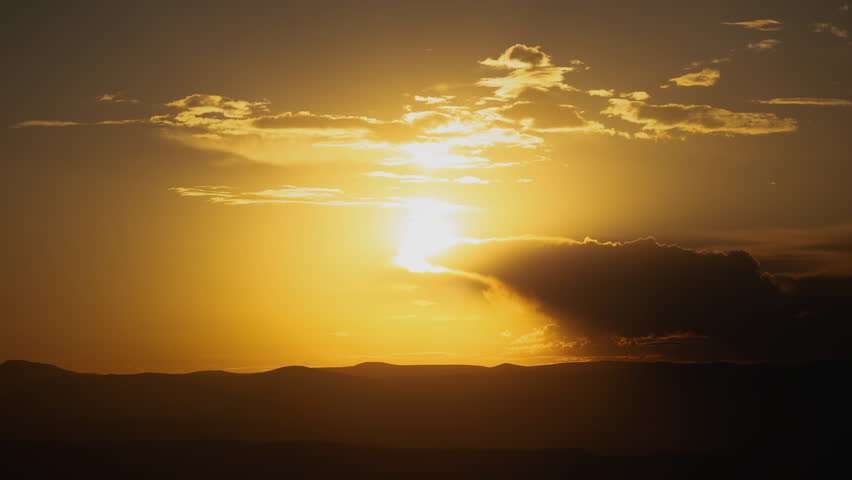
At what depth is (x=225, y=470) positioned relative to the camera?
638 ft

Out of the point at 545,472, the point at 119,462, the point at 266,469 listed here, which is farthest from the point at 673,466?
the point at 119,462

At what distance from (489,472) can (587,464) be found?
25776 millimetres

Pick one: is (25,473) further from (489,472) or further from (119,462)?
(489,472)

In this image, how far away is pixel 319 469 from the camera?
194375 millimetres

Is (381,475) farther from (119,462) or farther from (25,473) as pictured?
(25,473)

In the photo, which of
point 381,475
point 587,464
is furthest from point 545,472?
point 381,475

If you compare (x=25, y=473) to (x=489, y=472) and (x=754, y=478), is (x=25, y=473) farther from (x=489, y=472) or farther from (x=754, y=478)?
(x=754, y=478)

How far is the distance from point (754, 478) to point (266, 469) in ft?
398

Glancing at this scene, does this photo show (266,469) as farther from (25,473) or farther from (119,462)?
(25,473)

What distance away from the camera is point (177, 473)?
192 meters

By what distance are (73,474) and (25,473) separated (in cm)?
1106

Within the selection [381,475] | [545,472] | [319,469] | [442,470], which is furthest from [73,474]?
[545,472]

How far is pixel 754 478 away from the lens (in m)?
196

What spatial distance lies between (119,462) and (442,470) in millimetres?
81410
